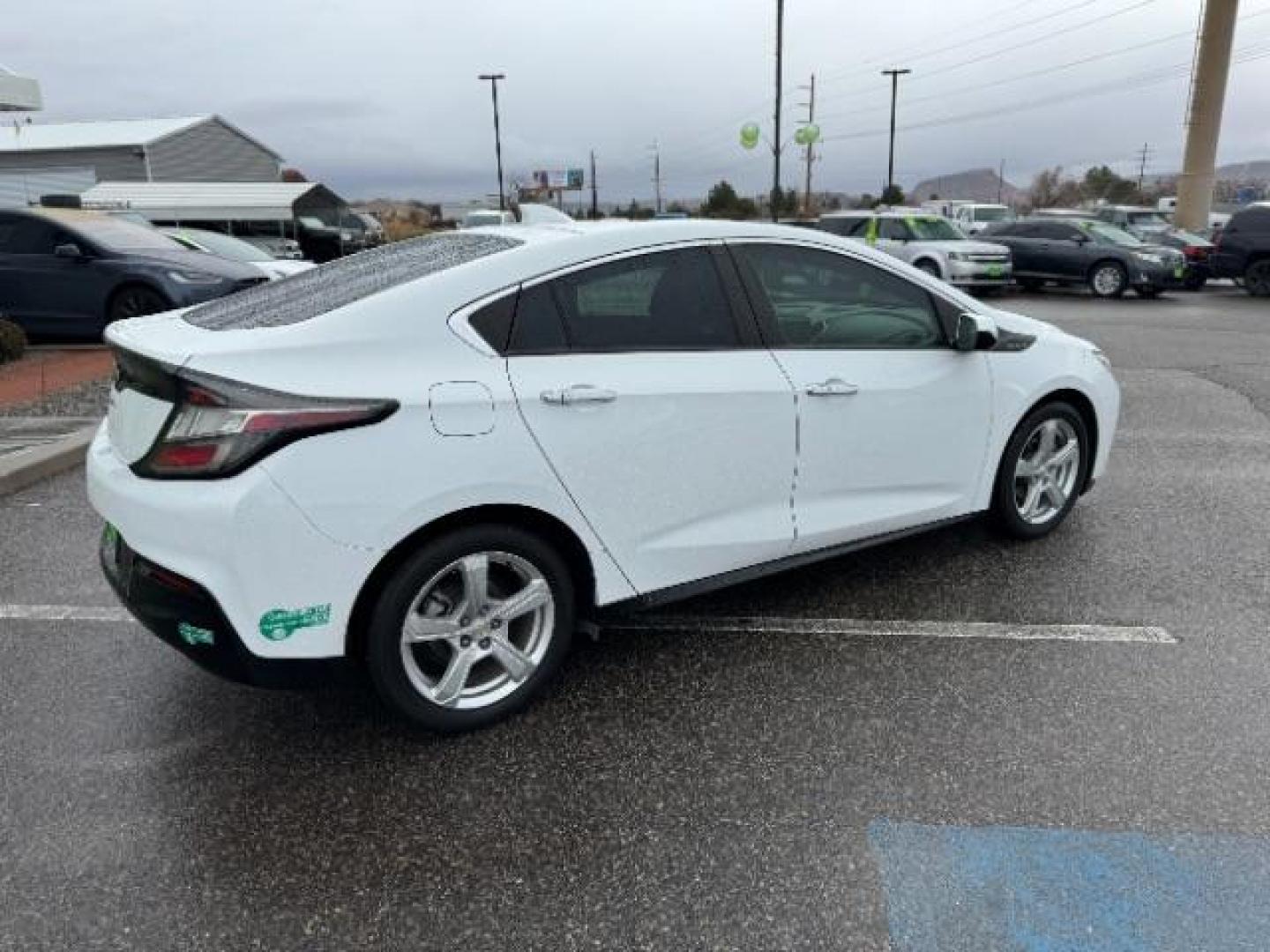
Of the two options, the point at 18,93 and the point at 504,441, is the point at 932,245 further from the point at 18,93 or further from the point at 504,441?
the point at 504,441

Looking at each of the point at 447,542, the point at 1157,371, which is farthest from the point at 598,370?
the point at 1157,371

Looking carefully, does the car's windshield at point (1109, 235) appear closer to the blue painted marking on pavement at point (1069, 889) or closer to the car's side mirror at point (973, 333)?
the car's side mirror at point (973, 333)

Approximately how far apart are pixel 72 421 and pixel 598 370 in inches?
227

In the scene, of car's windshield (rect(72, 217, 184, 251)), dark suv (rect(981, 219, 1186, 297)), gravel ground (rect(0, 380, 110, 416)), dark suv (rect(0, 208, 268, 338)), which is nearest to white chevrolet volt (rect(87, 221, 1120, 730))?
gravel ground (rect(0, 380, 110, 416))

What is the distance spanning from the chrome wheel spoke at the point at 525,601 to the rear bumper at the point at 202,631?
0.51 metres

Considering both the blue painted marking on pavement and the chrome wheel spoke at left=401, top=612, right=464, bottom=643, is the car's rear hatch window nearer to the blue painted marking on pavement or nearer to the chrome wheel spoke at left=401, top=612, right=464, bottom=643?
the chrome wheel spoke at left=401, top=612, right=464, bottom=643

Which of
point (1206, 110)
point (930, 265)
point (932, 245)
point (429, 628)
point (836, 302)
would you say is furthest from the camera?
point (1206, 110)

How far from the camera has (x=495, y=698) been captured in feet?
10.2

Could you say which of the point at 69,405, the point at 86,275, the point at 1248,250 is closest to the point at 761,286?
the point at 69,405

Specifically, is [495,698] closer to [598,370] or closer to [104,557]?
[598,370]

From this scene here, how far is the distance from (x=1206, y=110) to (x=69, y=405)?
35.0 metres

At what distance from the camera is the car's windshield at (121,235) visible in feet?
33.2

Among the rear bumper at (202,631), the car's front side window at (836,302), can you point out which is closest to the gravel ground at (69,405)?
the rear bumper at (202,631)

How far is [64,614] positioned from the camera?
3.96 metres
